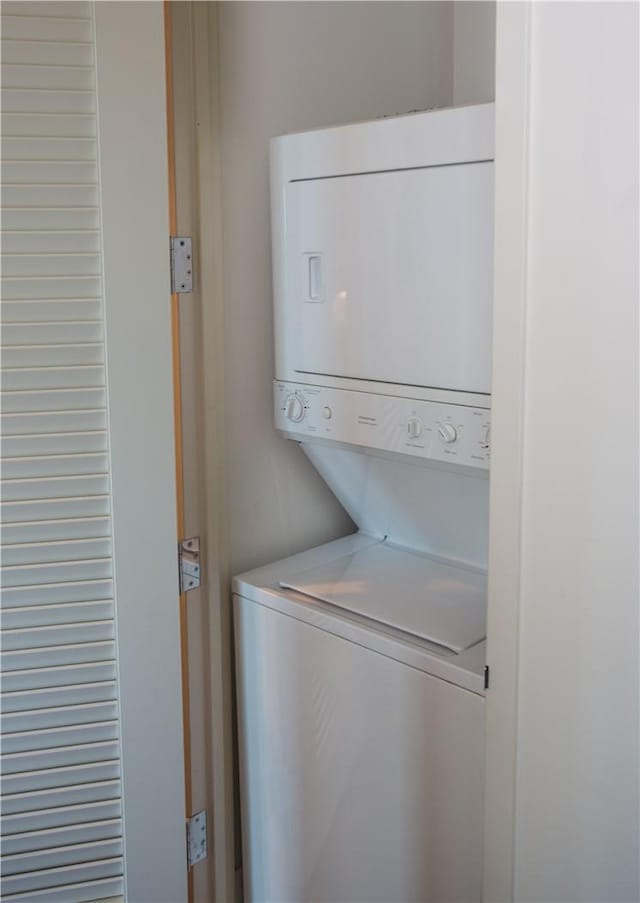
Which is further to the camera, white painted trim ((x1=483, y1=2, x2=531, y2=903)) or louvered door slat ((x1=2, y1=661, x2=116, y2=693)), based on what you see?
louvered door slat ((x1=2, y1=661, x2=116, y2=693))

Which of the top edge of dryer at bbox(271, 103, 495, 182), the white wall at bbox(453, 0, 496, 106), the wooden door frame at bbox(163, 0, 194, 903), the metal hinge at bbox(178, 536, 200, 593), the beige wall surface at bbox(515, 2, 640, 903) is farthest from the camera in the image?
the white wall at bbox(453, 0, 496, 106)

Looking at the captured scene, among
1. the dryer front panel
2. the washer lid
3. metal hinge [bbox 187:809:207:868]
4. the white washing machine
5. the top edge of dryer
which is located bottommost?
metal hinge [bbox 187:809:207:868]

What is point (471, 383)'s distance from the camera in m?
1.62

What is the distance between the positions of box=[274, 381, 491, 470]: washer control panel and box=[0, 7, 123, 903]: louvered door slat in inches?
15.7

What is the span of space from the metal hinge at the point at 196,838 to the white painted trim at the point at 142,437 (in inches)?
1.7

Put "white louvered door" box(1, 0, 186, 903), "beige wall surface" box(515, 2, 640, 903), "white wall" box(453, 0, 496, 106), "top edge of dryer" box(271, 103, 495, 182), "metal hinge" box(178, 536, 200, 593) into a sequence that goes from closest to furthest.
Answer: "beige wall surface" box(515, 2, 640, 903) < "top edge of dryer" box(271, 103, 495, 182) < "white louvered door" box(1, 0, 186, 903) < "metal hinge" box(178, 536, 200, 593) < "white wall" box(453, 0, 496, 106)

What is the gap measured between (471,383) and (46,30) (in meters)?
0.91

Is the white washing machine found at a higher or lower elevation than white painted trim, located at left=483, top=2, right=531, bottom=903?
lower

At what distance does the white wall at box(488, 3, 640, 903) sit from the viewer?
3.57ft

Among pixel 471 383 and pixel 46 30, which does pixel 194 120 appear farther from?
pixel 471 383

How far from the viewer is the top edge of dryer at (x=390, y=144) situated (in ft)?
5.06

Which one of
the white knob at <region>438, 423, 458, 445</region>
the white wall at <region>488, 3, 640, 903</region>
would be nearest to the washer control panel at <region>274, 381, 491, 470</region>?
the white knob at <region>438, 423, 458, 445</region>

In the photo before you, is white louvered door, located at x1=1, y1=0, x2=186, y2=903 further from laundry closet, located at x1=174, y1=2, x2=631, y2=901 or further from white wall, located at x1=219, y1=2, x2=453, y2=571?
white wall, located at x1=219, y1=2, x2=453, y2=571

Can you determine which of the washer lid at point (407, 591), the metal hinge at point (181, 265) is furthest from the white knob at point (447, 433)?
the metal hinge at point (181, 265)
